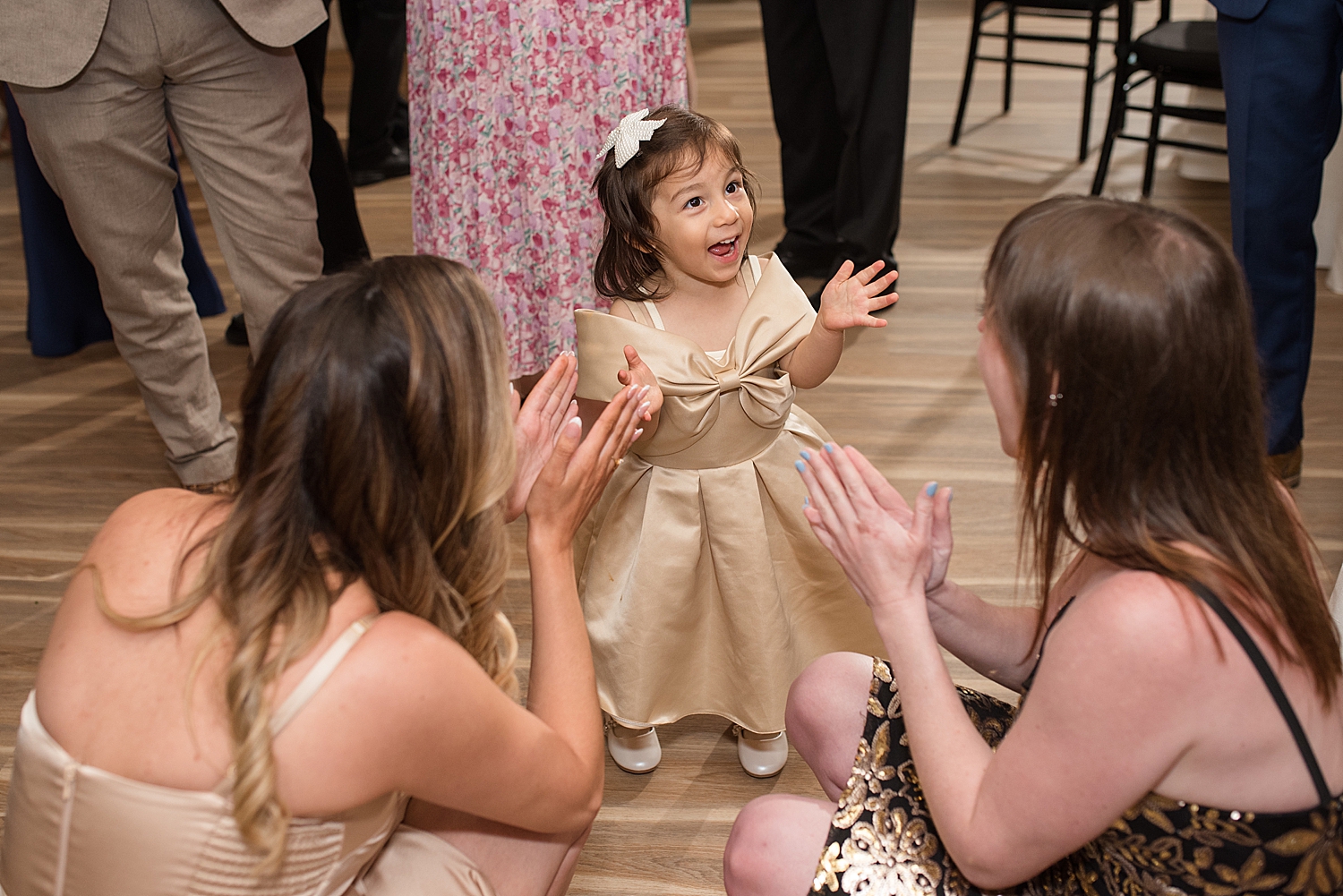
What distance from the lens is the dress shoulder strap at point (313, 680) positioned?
921 mm

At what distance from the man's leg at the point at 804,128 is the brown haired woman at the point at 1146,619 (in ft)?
7.79

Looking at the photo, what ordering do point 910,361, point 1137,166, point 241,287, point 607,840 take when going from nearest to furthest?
point 607,840
point 241,287
point 910,361
point 1137,166

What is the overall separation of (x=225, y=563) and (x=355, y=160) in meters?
3.85

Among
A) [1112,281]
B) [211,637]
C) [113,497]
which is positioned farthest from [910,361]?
[211,637]

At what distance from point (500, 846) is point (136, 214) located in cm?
150

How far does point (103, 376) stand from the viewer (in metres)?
3.09

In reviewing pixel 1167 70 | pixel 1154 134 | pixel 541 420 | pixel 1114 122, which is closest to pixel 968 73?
pixel 1114 122

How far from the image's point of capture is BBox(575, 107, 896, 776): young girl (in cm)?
162

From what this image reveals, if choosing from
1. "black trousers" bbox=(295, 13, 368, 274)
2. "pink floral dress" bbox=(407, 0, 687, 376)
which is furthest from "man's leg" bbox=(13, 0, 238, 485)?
"black trousers" bbox=(295, 13, 368, 274)

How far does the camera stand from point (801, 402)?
2799mm

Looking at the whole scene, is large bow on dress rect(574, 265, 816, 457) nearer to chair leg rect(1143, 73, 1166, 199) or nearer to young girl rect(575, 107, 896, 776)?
young girl rect(575, 107, 896, 776)

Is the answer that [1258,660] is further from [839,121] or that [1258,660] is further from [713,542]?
[839,121]

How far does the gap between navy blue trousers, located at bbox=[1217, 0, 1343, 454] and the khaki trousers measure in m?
1.74

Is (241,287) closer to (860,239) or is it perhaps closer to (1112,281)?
(860,239)
